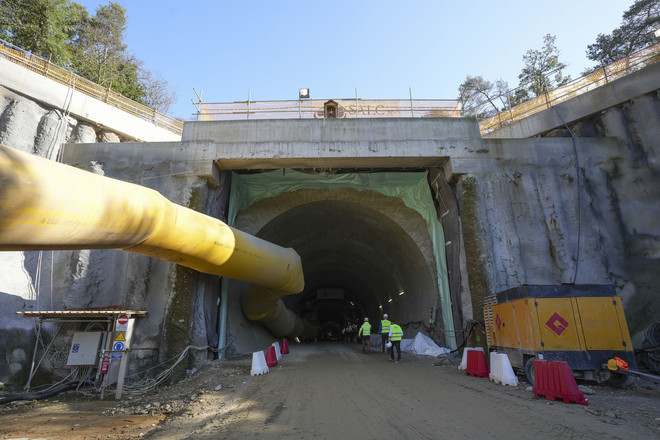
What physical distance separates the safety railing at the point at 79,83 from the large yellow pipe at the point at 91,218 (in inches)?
351

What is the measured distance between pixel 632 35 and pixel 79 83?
31015mm

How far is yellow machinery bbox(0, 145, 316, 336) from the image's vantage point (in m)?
3.25

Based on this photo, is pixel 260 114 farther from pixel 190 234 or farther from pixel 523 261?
pixel 523 261

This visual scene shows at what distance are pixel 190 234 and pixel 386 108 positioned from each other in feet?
30.2

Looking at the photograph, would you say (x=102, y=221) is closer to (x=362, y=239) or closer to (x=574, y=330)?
(x=574, y=330)

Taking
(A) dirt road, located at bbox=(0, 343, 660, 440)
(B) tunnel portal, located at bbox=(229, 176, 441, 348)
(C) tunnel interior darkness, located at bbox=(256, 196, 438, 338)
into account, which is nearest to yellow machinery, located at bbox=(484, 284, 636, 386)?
(A) dirt road, located at bbox=(0, 343, 660, 440)

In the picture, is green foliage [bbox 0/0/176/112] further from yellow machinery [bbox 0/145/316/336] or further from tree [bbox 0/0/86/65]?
yellow machinery [bbox 0/145/316/336]

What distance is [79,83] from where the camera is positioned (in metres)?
13.0

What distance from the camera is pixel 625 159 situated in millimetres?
11070

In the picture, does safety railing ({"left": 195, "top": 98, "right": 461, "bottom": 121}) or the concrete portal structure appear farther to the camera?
safety railing ({"left": 195, "top": 98, "right": 461, "bottom": 121})

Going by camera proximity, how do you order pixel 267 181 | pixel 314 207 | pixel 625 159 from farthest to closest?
pixel 314 207 → pixel 267 181 → pixel 625 159

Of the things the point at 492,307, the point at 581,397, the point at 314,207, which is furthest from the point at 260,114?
the point at 581,397

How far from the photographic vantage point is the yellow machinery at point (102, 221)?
10.7 feet

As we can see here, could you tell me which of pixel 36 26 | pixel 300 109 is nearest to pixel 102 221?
pixel 300 109
